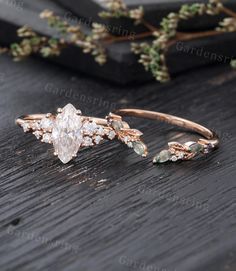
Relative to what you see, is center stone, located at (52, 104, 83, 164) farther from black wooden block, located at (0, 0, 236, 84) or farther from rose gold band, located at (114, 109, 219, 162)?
black wooden block, located at (0, 0, 236, 84)

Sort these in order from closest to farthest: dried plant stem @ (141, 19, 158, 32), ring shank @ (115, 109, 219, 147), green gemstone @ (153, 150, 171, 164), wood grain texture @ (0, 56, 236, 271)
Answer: wood grain texture @ (0, 56, 236, 271), green gemstone @ (153, 150, 171, 164), ring shank @ (115, 109, 219, 147), dried plant stem @ (141, 19, 158, 32)

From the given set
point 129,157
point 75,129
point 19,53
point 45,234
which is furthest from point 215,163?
point 19,53

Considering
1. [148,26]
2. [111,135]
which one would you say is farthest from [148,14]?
[111,135]

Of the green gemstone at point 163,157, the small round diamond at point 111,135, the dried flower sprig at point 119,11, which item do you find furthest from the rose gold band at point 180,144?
→ the dried flower sprig at point 119,11

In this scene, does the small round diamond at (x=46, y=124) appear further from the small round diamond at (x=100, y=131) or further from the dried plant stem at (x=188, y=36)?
the dried plant stem at (x=188, y=36)

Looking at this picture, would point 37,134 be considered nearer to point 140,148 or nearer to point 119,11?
point 140,148

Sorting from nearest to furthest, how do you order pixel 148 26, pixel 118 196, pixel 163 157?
pixel 118 196 → pixel 163 157 → pixel 148 26

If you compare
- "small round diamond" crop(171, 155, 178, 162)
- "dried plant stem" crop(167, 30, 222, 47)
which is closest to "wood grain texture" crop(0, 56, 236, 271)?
"small round diamond" crop(171, 155, 178, 162)

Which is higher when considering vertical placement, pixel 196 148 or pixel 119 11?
pixel 119 11
